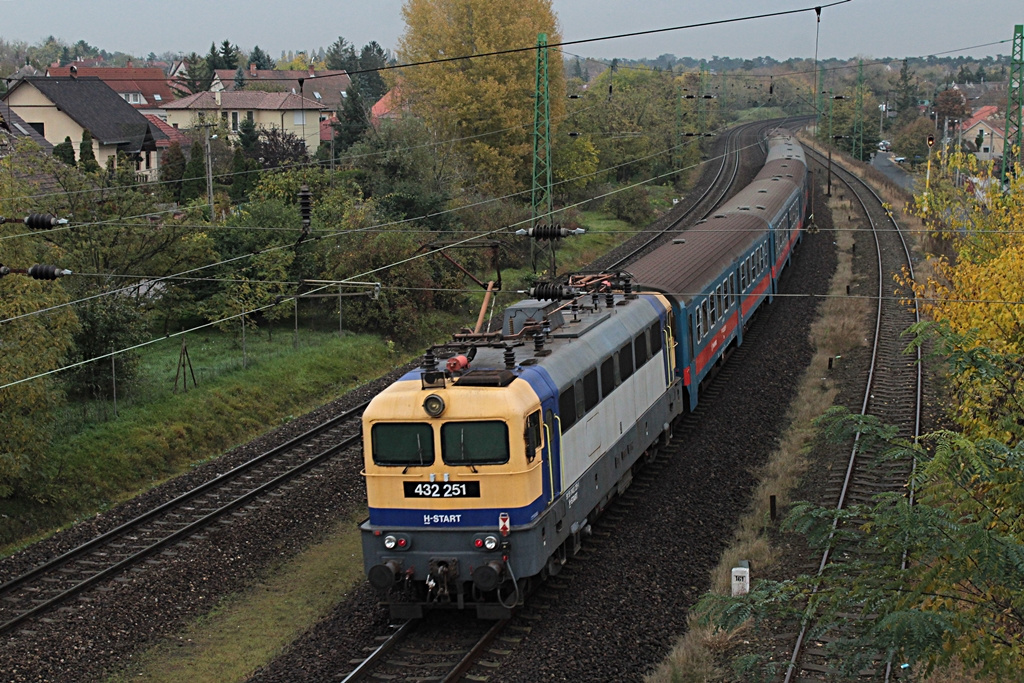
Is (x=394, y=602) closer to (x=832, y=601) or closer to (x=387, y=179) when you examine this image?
(x=832, y=601)

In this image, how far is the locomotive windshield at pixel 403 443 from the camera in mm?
12930

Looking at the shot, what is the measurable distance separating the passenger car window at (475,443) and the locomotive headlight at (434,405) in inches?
7.8

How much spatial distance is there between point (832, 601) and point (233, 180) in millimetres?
44348

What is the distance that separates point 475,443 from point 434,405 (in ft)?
2.23

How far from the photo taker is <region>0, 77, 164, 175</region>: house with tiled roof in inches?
2202

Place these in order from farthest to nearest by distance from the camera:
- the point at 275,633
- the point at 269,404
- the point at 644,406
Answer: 1. the point at 269,404
2. the point at 644,406
3. the point at 275,633

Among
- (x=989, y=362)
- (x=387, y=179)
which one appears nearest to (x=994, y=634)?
(x=989, y=362)

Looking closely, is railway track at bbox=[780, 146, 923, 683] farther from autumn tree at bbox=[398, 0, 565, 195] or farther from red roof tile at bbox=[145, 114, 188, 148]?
red roof tile at bbox=[145, 114, 188, 148]

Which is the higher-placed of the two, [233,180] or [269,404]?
[233,180]

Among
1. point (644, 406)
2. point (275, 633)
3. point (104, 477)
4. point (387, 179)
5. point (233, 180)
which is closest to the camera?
point (275, 633)

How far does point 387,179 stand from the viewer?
39750 mm

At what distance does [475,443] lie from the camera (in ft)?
42.0

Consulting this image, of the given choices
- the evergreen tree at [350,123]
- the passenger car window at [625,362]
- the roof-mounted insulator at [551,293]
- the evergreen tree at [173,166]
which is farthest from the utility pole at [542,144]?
the evergreen tree at [350,123]

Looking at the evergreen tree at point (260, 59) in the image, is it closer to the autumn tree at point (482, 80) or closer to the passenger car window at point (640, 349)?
the autumn tree at point (482, 80)
